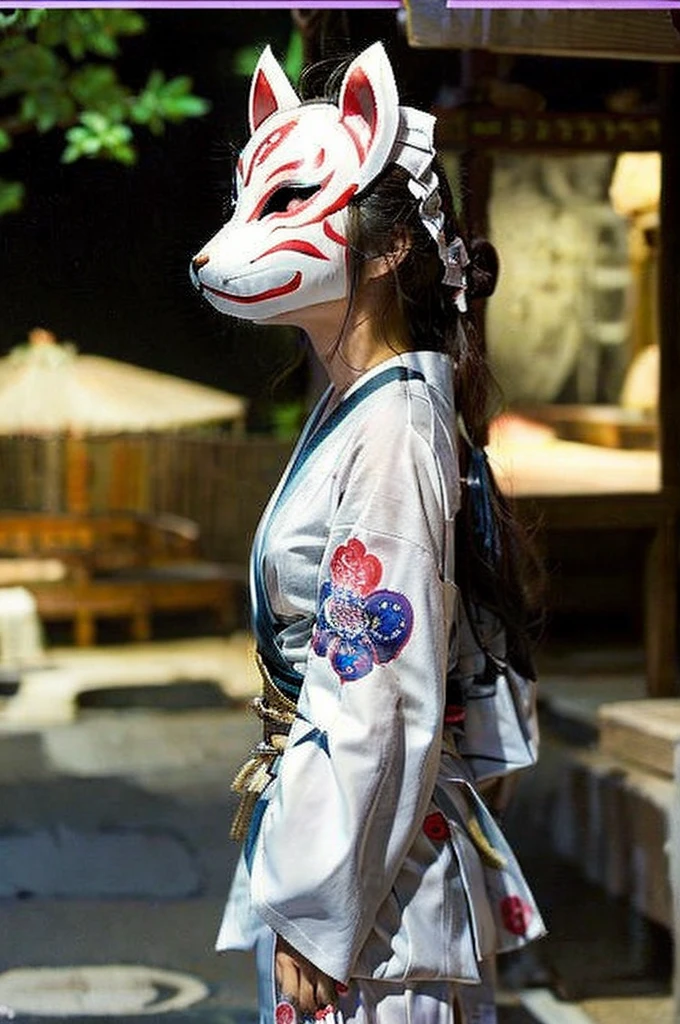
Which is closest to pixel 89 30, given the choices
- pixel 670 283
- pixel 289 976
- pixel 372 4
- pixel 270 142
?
pixel 372 4

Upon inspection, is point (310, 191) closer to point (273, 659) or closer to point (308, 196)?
point (308, 196)

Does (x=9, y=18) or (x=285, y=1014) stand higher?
(x=9, y=18)

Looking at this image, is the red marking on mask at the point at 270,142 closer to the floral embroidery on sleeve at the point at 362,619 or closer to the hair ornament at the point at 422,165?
the hair ornament at the point at 422,165

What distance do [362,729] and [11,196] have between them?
1507 millimetres

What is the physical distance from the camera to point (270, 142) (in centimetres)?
283

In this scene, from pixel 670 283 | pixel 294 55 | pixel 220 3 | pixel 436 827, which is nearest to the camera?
pixel 436 827

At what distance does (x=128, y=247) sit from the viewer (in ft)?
11.3

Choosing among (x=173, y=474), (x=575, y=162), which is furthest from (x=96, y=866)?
(x=575, y=162)

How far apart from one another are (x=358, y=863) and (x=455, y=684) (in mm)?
581

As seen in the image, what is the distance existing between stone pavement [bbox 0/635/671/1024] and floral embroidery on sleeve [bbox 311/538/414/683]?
1514mm

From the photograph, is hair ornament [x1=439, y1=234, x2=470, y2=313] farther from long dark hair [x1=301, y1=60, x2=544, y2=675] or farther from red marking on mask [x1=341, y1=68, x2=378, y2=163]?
red marking on mask [x1=341, y1=68, x2=378, y2=163]

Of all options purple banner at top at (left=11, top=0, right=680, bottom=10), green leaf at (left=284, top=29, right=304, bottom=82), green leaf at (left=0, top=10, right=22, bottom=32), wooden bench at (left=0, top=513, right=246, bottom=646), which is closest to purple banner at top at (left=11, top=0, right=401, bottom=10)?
purple banner at top at (left=11, top=0, right=680, bottom=10)

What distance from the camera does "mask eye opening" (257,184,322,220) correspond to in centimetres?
277

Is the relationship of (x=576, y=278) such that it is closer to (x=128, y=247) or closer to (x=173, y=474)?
(x=173, y=474)
